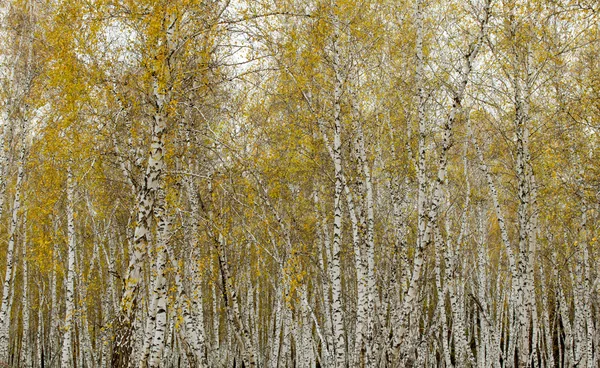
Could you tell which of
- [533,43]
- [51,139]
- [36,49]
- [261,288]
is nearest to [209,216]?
[51,139]

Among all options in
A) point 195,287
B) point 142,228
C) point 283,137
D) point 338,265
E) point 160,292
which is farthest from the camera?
point 283,137

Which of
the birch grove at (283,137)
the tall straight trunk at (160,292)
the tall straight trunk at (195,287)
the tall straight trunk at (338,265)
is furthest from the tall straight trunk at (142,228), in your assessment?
the tall straight trunk at (338,265)

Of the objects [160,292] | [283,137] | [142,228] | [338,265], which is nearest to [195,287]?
[160,292]

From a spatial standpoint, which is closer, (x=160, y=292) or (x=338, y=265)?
(x=160, y=292)

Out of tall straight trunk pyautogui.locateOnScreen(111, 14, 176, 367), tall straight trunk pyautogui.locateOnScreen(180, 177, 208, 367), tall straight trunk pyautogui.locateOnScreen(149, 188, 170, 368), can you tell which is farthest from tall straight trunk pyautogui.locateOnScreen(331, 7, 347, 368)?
tall straight trunk pyautogui.locateOnScreen(111, 14, 176, 367)

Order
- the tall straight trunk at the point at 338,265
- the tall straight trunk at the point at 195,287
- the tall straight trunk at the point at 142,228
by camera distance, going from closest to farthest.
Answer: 1. the tall straight trunk at the point at 142,228
2. the tall straight trunk at the point at 338,265
3. the tall straight trunk at the point at 195,287

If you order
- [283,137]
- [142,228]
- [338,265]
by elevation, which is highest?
[283,137]

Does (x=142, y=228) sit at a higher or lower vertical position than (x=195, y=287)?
higher

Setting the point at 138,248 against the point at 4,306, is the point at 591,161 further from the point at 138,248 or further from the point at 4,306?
the point at 4,306

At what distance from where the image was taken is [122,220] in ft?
62.3

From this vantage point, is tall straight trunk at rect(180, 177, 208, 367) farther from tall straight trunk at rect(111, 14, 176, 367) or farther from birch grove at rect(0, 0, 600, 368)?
tall straight trunk at rect(111, 14, 176, 367)

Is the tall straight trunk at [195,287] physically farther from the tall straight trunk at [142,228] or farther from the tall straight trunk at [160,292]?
the tall straight trunk at [142,228]

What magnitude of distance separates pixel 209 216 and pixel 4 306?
8.44 meters

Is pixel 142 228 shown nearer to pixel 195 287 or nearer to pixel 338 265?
pixel 195 287
